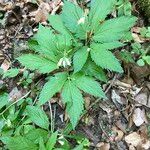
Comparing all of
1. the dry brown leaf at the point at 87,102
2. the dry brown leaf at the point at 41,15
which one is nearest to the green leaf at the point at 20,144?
the dry brown leaf at the point at 87,102

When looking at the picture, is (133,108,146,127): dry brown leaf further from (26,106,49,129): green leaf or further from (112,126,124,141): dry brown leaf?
(26,106,49,129): green leaf

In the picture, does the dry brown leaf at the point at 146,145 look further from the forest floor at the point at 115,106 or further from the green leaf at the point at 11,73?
the green leaf at the point at 11,73

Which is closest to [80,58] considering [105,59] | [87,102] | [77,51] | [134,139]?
[77,51]

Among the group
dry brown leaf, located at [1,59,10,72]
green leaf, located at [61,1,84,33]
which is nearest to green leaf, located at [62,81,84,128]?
green leaf, located at [61,1,84,33]

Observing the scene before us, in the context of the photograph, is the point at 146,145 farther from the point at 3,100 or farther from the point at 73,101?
the point at 3,100

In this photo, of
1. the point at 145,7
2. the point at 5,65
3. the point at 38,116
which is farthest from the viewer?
the point at 5,65

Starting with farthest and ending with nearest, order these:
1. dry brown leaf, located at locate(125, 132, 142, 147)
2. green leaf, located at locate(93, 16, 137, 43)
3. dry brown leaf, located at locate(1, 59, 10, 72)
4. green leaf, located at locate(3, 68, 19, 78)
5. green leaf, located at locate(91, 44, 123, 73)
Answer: dry brown leaf, located at locate(1, 59, 10, 72) → green leaf, located at locate(3, 68, 19, 78) → dry brown leaf, located at locate(125, 132, 142, 147) → green leaf, located at locate(93, 16, 137, 43) → green leaf, located at locate(91, 44, 123, 73)
